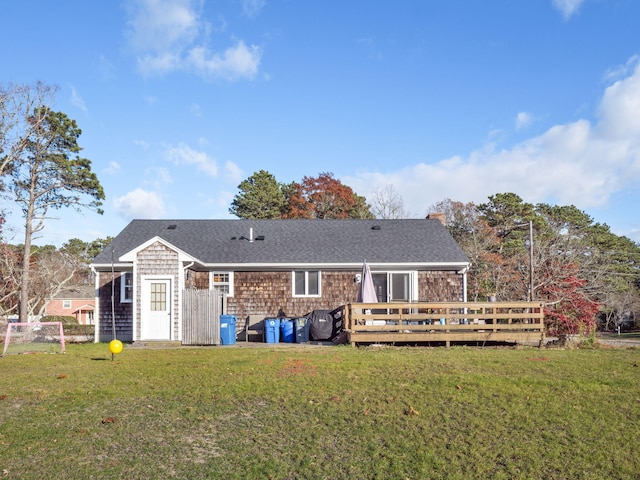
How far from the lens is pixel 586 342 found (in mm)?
16109

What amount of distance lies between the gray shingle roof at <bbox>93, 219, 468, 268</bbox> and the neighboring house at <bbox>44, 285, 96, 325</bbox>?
34.7 metres

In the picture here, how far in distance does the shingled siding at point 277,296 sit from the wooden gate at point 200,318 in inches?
117

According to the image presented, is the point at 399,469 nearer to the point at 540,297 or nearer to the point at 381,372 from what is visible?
the point at 381,372

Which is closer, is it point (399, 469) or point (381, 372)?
point (399, 469)

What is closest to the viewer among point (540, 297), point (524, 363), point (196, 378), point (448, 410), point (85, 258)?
point (448, 410)

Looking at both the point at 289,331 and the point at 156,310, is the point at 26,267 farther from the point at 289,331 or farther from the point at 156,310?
the point at 289,331

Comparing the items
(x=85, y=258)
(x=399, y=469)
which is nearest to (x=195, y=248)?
(x=399, y=469)

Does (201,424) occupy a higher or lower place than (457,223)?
lower

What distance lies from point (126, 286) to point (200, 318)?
4209 mm

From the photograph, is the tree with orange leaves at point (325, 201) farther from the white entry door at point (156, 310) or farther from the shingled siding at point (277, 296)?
the white entry door at point (156, 310)

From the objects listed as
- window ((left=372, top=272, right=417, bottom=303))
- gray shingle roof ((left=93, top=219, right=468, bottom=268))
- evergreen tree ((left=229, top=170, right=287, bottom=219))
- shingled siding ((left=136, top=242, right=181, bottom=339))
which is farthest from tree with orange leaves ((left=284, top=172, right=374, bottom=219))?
shingled siding ((left=136, top=242, right=181, bottom=339))

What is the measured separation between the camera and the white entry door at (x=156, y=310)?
17609mm

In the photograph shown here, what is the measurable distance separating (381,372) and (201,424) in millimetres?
4511

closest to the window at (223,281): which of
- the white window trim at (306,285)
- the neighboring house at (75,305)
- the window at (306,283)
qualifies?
the white window trim at (306,285)
